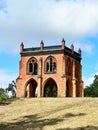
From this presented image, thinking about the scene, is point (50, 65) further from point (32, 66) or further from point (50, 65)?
point (32, 66)

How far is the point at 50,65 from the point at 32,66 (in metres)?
3.35

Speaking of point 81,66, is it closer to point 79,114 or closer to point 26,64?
point 26,64

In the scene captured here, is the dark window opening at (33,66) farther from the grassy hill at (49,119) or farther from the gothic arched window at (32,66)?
the grassy hill at (49,119)

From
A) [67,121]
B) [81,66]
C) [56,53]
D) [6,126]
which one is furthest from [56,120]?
[81,66]

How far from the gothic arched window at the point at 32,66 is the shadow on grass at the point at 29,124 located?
33.0m

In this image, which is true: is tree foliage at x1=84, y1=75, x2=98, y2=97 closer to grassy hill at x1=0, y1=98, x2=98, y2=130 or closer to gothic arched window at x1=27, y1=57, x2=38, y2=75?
gothic arched window at x1=27, y1=57, x2=38, y2=75

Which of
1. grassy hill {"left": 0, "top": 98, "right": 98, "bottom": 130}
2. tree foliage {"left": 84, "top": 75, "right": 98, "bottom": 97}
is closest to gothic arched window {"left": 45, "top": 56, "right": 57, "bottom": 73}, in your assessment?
grassy hill {"left": 0, "top": 98, "right": 98, "bottom": 130}

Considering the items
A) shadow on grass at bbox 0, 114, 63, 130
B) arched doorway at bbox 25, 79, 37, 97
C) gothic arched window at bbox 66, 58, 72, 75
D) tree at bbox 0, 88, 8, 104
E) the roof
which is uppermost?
the roof

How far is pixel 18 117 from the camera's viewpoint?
98.0 ft

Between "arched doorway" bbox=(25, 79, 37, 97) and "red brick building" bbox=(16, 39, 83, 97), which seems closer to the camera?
"red brick building" bbox=(16, 39, 83, 97)

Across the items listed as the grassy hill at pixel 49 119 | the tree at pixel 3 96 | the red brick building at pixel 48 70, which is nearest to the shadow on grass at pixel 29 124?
the grassy hill at pixel 49 119

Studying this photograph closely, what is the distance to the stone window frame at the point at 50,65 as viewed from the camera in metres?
60.0

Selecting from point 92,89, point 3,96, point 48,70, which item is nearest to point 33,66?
point 48,70

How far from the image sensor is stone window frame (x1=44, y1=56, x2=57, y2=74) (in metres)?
60.0
